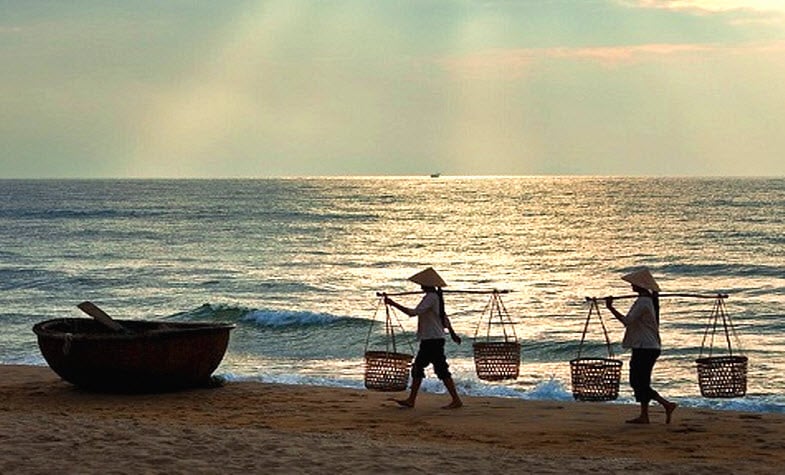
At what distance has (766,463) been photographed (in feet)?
32.8

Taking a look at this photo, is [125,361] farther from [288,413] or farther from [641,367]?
[641,367]

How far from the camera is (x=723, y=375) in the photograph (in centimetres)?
1250

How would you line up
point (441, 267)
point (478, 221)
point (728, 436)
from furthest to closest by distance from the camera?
point (478, 221)
point (441, 267)
point (728, 436)

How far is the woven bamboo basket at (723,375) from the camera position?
12445mm

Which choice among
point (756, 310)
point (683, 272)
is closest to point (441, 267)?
point (683, 272)

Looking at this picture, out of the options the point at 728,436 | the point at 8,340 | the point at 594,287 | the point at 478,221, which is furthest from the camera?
the point at 478,221

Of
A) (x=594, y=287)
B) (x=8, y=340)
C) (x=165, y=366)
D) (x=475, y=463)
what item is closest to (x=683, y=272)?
(x=594, y=287)

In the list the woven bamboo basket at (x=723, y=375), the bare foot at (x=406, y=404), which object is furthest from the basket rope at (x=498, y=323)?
the woven bamboo basket at (x=723, y=375)

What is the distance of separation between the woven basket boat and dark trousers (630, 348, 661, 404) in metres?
5.59

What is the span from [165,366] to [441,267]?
31.4 meters

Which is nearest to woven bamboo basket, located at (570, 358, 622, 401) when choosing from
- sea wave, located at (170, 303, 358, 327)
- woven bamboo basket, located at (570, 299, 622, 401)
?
woven bamboo basket, located at (570, 299, 622, 401)

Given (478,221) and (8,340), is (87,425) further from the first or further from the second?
(478,221)

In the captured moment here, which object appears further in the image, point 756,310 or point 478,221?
point 478,221

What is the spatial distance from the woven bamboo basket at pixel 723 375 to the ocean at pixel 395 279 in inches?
97.7
